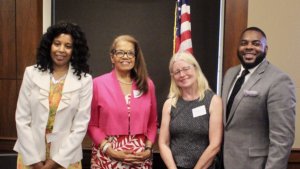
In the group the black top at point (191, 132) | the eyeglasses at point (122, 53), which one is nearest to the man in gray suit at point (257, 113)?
the black top at point (191, 132)

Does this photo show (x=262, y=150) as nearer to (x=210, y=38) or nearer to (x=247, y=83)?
(x=247, y=83)

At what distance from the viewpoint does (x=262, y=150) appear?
2.00 metres

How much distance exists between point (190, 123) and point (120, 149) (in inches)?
21.7

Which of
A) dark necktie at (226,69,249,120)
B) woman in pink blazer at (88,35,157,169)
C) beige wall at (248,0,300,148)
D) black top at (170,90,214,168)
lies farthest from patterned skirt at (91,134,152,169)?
beige wall at (248,0,300,148)

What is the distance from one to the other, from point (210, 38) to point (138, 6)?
1003 millimetres

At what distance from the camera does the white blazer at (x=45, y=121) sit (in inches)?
83.2

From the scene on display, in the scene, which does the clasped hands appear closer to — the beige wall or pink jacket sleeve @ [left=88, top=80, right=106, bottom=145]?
pink jacket sleeve @ [left=88, top=80, right=106, bottom=145]

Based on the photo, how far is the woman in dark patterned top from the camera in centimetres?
217

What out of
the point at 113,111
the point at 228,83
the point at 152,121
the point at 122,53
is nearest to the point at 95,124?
the point at 113,111

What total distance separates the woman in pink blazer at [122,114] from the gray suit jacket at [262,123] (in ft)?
2.05

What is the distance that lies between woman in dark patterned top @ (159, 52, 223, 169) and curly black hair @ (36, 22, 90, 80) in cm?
63

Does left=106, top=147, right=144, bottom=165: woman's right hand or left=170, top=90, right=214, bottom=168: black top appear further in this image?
left=106, top=147, right=144, bottom=165: woman's right hand

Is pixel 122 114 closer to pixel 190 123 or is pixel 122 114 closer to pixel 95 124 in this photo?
pixel 95 124

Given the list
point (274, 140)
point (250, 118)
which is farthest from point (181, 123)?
point (274, 140)
